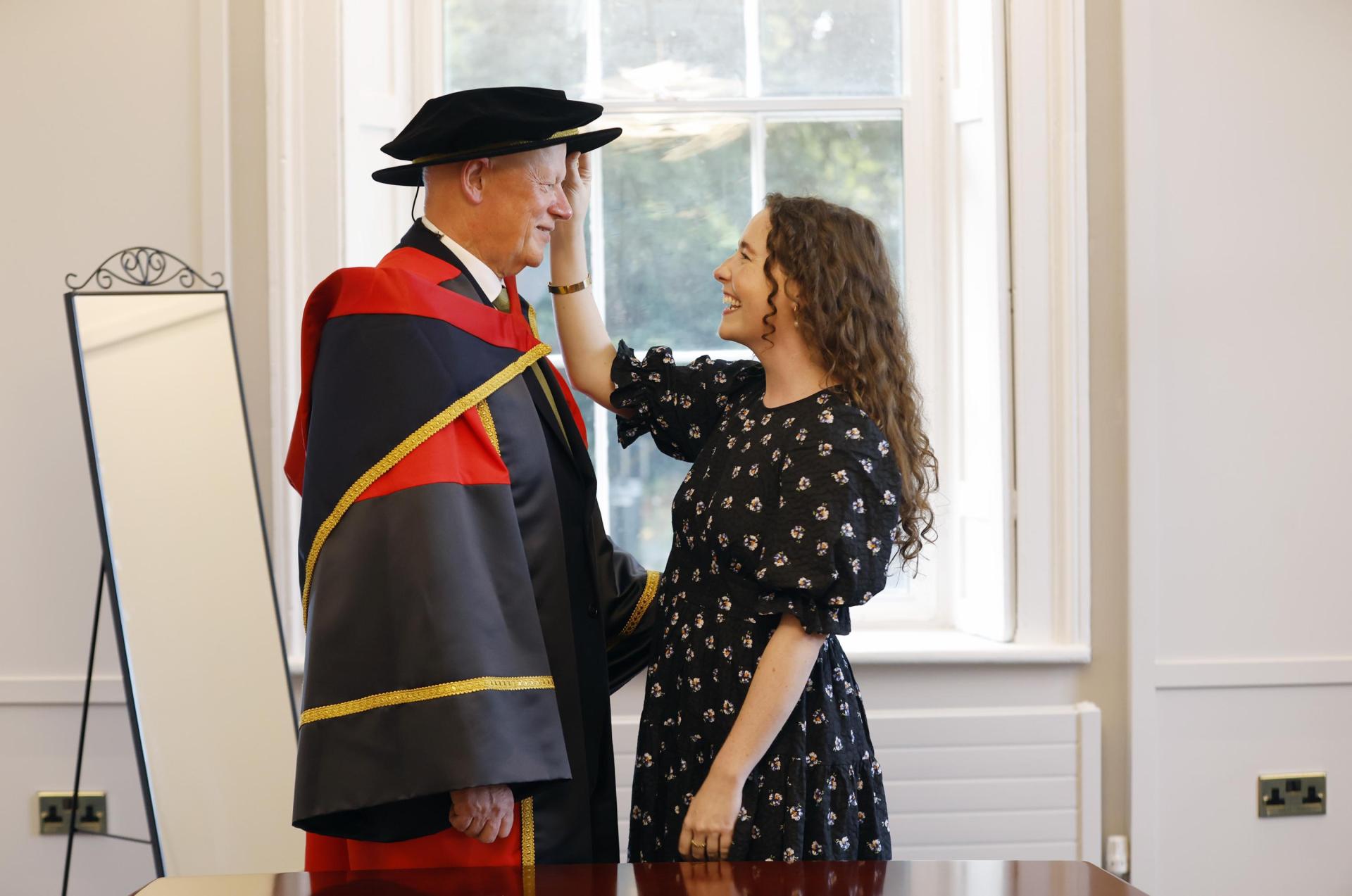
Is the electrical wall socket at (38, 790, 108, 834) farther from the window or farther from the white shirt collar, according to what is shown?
the white shirt collar

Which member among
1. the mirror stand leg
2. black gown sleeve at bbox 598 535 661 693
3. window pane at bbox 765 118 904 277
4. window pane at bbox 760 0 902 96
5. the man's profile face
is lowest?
the mirror stand leg

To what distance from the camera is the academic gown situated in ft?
4.83

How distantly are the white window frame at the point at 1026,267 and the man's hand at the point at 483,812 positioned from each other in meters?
1.20

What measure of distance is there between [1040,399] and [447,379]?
1.58 meters

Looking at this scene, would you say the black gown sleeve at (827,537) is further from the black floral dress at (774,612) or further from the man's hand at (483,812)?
the man's hand at (483,812)

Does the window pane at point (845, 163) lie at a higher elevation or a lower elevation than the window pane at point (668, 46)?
lower

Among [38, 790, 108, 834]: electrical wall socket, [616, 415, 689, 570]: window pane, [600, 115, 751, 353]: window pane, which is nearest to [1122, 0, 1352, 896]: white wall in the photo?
[600, 115, 751, 353]: window pane

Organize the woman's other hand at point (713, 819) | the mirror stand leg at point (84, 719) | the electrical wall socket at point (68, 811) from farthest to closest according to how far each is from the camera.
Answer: the electrical wall socket at point (68, 811) → the mirror stand leg at point (84, 719) → the woman's other hand at point (713, 819)

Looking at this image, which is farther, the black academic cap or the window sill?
the window sill

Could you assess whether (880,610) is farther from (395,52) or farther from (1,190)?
(1,190)

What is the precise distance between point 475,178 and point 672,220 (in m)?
1.30

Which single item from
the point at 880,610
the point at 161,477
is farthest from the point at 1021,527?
the point at 161,477

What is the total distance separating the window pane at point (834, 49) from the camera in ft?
9.81

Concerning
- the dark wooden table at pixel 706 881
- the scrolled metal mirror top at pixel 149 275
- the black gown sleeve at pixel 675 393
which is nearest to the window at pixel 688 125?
the scrolled metal mirror top at pixel 149 275
